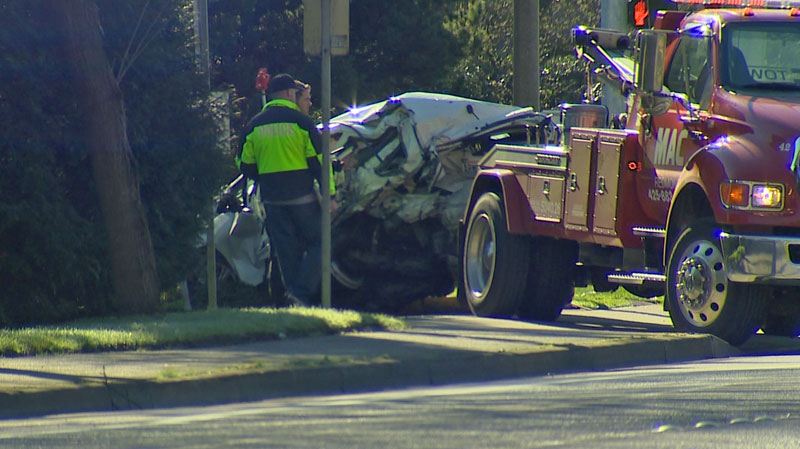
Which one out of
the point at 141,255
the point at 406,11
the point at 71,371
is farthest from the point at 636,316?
the point at 406,11

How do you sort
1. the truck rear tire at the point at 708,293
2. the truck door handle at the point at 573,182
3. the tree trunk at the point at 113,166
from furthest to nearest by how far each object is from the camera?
1. the tree trunk at the point at 113,166
2. the truck door handle at the point at 573,182
3. the truck rear tire at the point at 708,293

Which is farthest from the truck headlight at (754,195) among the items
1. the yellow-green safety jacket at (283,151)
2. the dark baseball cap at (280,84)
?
the dark baseball cap at (280,84)

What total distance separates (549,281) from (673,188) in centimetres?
200

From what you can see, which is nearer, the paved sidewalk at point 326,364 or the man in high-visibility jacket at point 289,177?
the paved sidewalk at point 326,364

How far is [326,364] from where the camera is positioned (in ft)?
29.5

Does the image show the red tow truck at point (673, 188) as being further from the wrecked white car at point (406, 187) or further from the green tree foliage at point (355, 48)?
the green tree foliage at point (355, 48)

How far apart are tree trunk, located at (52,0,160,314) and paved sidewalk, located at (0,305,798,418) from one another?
265cm

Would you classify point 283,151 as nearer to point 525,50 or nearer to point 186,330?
point 186,330

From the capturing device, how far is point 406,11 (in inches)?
1439

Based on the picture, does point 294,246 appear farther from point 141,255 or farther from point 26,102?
point 26,102

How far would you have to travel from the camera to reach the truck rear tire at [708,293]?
10.8 metres

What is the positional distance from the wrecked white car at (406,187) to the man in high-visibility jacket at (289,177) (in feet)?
5.03

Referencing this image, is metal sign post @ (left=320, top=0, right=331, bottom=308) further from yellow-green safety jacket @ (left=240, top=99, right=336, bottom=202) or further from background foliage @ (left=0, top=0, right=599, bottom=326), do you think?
background foliage @ (left=0, top=0, right=599, bottom=326)

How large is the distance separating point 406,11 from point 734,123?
85.8 ft
